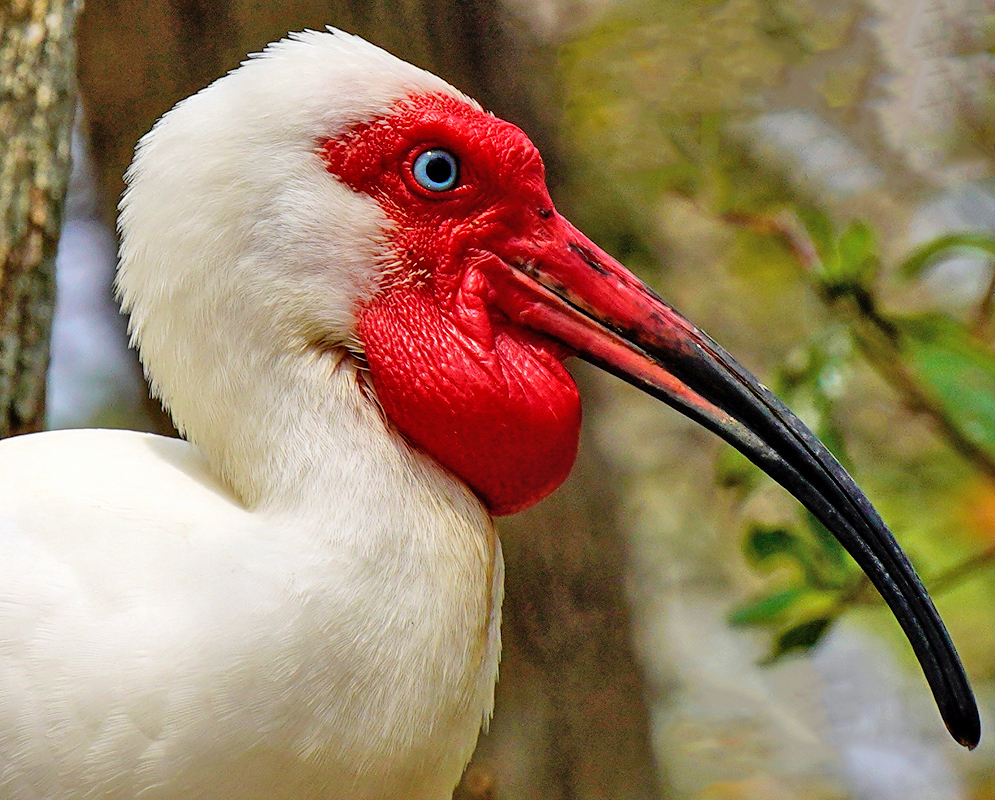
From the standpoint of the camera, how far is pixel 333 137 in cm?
142

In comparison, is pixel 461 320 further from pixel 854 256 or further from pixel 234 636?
pixel 854 256

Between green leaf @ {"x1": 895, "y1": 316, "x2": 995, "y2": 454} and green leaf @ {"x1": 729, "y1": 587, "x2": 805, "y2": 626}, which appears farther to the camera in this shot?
green leaf @ {"x1": 729, "y1": 587, "x2": 805, "y2": 626}

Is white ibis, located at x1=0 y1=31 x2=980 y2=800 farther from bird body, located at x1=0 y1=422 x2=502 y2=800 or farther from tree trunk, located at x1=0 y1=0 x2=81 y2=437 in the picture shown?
tree trunk, located at x1=0 y1=0 x2=81 y2=437

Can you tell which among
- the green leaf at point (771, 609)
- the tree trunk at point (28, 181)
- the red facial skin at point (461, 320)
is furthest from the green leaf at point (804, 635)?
the tree trunk at point (28, 181)

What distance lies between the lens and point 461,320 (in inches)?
57.9

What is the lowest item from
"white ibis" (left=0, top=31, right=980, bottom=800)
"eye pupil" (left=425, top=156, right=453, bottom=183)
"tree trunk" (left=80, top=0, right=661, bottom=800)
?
"tree trunk" (left=80, top=0, right=661, bottom=800)

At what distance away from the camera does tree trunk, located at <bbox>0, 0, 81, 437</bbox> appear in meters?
2.39

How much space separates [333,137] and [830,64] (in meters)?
3.25

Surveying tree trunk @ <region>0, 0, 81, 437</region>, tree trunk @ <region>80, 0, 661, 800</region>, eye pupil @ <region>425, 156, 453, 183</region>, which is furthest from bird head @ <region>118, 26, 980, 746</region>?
tree trunk @ <region>80, 0, 661, 800</region>

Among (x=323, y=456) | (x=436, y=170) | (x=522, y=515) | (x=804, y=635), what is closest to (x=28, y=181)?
(x=436, y=170)

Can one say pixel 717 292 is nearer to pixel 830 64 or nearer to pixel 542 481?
pixel 830 64

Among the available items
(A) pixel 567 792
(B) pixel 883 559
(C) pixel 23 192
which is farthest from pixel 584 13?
(B) pixel 883 559

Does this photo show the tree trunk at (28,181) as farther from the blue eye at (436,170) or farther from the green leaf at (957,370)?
the green leaf at (957,370)

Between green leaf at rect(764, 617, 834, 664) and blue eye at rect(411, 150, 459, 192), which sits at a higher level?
blue eye at rect(411, 150, 459, 192)
